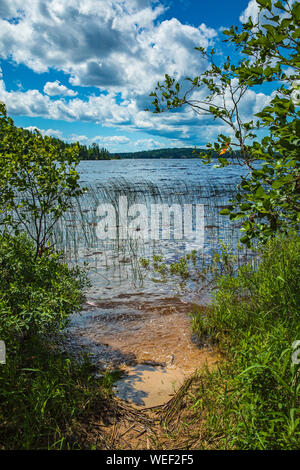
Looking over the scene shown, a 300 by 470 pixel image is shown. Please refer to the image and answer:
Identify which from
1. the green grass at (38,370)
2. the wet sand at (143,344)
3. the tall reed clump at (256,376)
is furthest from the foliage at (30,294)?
the tall reed clump at (256,376)

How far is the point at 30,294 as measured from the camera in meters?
3.26

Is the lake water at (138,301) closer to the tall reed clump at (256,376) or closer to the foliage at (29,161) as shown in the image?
the tall reed clump at (256,376)

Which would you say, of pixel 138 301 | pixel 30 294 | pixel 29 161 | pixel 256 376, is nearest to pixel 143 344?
pixel 138 301

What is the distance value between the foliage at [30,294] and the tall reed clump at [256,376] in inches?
67.0

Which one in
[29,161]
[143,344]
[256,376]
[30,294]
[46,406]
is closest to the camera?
[256,376]

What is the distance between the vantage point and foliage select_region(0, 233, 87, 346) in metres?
2.95

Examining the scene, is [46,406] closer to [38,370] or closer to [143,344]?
[38,370]

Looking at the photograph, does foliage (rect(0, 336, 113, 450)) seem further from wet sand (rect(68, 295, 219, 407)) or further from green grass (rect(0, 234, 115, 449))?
wet sand (rect(68, 295, 219, 407))

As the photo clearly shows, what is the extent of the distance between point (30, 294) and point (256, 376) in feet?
8.02

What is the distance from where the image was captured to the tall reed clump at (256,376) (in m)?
2.15

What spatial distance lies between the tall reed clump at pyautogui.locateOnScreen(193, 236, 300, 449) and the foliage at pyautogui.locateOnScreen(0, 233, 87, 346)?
170cm

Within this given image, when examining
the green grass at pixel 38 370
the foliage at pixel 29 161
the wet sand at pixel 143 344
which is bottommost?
the wet sand at pixel 143 344

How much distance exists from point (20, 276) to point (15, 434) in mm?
1632
